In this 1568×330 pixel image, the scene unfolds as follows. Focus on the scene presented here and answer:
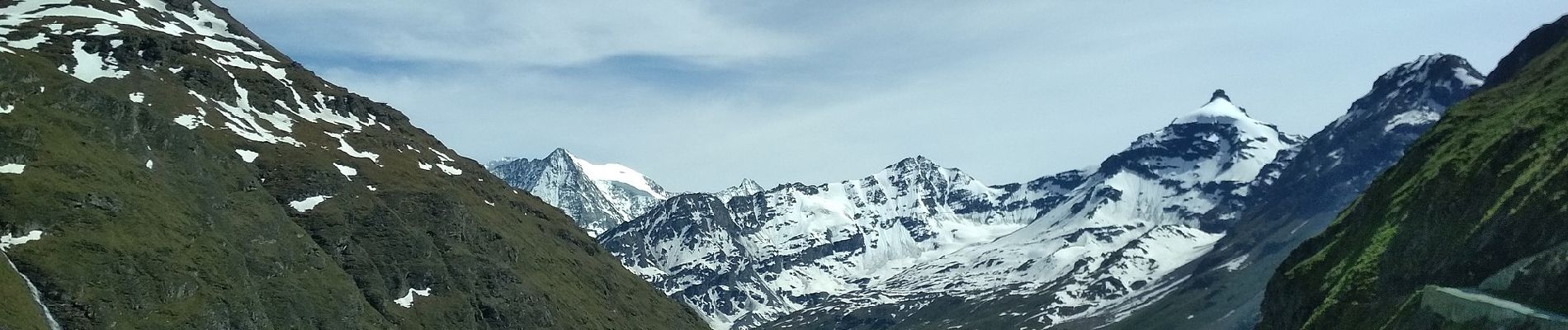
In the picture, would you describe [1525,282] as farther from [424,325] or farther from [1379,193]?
[424,325]

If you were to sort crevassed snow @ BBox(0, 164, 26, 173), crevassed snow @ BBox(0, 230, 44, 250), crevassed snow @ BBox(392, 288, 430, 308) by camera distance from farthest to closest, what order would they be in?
crevassed snow @ BBox(392, 288, 430, 308), crevassed snow @ BBox(0, 164, 26, 173), crevassed snow @ BBox(0, 230, 44, 250)

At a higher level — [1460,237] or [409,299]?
[1460,237]

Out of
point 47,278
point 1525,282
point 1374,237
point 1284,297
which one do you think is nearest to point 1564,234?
point 1525,282

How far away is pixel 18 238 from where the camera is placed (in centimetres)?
12950

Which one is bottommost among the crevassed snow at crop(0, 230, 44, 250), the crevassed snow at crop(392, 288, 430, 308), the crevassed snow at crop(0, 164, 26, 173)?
the crevassed snow at crop(392, 288, 430, 308)

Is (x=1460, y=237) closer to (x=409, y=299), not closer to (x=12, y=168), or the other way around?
(x=12, y=168)

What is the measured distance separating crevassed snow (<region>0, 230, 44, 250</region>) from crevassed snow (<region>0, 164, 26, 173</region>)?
12.0 m

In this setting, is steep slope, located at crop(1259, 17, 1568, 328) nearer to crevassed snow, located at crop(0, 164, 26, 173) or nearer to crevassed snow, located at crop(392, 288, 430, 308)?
crevassed snow, located at crop(392, 288, 430, 308)

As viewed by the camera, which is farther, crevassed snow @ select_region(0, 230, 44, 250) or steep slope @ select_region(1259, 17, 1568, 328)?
crevassed snow @ select_region(0, 230, 44, 250)

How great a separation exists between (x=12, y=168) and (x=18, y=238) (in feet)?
47.2

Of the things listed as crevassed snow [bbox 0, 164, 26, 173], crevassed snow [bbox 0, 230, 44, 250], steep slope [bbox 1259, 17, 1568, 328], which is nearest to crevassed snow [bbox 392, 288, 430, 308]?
crevassed snow [bbox 0, 164, 26, 173]

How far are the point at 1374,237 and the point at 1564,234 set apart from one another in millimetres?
37988

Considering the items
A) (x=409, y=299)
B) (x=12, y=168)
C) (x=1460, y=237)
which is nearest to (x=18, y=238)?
(x=12, y=168)

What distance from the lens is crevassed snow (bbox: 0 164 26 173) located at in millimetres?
Result: 138375
